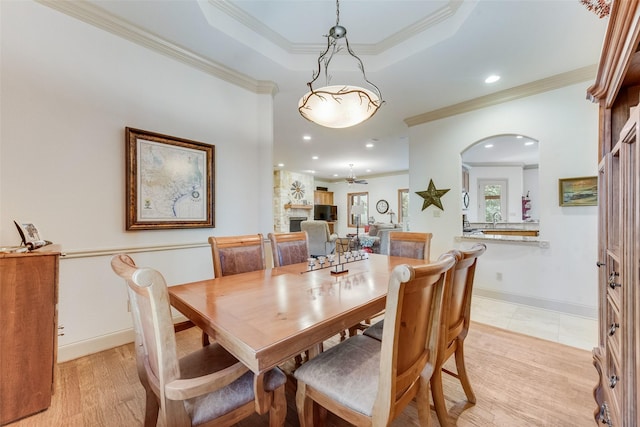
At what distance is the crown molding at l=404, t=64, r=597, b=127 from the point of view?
9.16ft

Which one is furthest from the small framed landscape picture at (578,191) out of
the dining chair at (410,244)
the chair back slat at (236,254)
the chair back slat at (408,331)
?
the chair back slat at (236,254)

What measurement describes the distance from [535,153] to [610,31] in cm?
683

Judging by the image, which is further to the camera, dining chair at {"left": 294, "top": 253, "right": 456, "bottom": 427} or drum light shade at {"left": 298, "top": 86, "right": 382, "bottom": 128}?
drum light shade at {"left": 298, "top": 86, "right": 382, "bottom": 128}

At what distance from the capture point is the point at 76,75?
81.2 inches

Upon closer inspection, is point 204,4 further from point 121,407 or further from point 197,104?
point 121,407

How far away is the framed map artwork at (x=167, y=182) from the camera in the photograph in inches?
91.5

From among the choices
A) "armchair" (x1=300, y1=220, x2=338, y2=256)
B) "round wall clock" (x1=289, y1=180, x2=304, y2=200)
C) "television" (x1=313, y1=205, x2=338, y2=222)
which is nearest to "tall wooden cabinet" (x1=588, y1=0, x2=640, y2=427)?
"armchair" (x1=300, y1=220, x2=338, y2=256)

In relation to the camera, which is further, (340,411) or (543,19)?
(543,19)

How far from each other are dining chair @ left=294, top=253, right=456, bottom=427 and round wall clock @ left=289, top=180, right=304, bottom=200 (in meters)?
8.21

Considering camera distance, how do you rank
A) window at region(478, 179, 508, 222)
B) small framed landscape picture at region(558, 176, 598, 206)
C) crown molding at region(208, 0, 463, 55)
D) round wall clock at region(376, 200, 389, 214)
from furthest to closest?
round wall clock at region(376, 200, 389, 214), window at region(478, 179, 508, 222), small framed landscape picture at region(558, 176, 598, 206), crown molding at region(208, 0, 463, 55)

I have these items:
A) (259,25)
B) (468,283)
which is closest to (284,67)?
(259,25)

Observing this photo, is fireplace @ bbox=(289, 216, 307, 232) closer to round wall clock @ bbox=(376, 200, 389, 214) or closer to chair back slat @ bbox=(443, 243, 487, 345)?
round wall clock @ bbox=(376, 200, 389, 214)

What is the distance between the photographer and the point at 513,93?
128 inches

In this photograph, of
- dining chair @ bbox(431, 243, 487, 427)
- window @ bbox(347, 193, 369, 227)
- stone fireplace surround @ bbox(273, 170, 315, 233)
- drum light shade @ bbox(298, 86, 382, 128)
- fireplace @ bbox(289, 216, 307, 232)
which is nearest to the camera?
dining chair @ bbox(431, 243, 487, 427)
